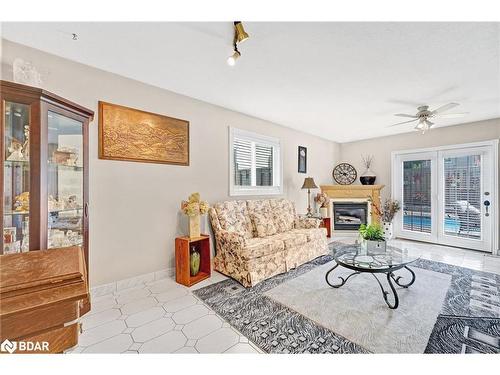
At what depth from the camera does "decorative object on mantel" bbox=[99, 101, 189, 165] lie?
7.88ft

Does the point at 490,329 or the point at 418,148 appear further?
the point at 418,148

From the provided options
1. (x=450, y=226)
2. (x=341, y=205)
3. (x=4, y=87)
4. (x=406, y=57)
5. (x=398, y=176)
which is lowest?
(x=450, y=226)

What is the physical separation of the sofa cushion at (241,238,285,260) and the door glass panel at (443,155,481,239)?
391 cm

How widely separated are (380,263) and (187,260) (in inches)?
85.6

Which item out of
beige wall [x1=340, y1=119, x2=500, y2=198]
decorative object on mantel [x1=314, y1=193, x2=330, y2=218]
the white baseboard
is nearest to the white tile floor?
the white baseboard

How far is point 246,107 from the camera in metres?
3.45

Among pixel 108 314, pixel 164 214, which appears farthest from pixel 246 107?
pixel 108 314

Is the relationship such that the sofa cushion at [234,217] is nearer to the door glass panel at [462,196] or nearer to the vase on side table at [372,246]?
the vase on side table at [372,246]

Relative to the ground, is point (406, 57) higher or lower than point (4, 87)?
higher

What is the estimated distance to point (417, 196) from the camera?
4855 millimetres

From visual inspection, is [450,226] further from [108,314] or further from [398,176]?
[108,314]

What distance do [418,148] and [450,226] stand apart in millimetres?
1737

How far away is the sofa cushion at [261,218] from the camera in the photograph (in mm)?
3457

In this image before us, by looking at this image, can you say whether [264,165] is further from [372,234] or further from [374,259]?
[374,259]
